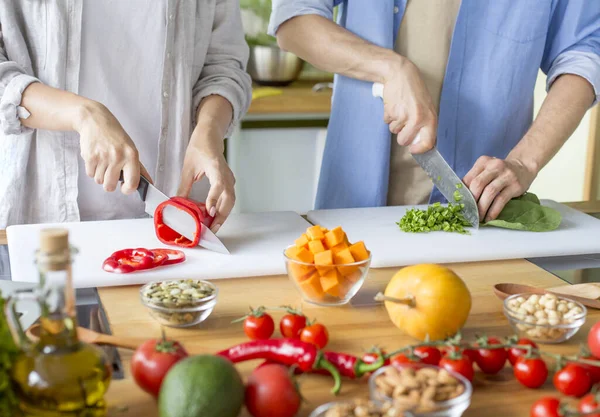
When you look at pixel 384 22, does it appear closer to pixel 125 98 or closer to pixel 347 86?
pixel 347 86

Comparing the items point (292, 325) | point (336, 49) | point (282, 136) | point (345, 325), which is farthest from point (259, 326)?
point (282, 136)

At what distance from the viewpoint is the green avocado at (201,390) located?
2.59 ft

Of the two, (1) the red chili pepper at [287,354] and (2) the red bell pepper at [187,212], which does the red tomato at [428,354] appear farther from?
(2) the red bell pepper at [187,212]

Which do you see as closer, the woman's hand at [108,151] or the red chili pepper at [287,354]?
the red chili pepper at [287,354]

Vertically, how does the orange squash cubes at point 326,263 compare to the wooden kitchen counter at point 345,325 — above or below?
above

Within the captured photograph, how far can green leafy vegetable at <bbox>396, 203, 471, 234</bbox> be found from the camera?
66.4 inches

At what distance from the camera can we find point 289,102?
3492 millimetres

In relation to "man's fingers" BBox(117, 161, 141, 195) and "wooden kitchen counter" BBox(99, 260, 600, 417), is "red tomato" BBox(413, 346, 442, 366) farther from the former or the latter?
"man's fingers" BBox(117, 161, 141, 195)

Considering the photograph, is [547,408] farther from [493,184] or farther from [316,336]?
[493,184]

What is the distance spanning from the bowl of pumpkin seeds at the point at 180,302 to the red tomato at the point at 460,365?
38 cm

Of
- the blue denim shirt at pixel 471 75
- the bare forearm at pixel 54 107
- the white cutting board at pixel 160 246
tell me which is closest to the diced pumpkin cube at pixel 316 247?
the white cutting board at pixel 160 246

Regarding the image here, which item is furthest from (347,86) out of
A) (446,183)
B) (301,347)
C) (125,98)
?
(301,347)

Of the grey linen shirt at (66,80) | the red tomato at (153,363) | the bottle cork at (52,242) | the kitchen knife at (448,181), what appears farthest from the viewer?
the kitchen knife at (448,181)

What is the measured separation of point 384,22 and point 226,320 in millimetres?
1071
